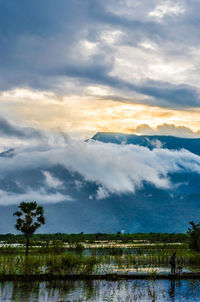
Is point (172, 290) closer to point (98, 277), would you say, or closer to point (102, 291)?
point (102, 291)

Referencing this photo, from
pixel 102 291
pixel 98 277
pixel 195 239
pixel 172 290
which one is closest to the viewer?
pixel 102 291

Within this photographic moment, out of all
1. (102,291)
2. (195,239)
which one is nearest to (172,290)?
(102,291)

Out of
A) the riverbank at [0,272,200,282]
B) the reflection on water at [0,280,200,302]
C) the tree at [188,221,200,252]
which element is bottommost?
the reflection on water at [0,280,200,302]

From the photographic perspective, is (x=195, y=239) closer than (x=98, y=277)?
No

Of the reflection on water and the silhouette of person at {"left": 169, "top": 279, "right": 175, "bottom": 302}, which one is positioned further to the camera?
the silhouette of person at {"left": 169, "top": 279, "right": 175, "bottom": 302}

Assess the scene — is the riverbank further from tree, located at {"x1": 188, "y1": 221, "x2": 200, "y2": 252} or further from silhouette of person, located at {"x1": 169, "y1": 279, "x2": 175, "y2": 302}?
tree, located at {"x1": 188, "y1": 221, "x2": 200, "y2": 252}

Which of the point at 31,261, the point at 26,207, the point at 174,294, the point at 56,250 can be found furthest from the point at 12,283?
the point at 56,250

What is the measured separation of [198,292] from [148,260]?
18607 mm

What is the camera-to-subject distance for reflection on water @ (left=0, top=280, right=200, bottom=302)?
28.9 m

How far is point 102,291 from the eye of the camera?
105ft

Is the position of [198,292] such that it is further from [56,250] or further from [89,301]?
[56,250]

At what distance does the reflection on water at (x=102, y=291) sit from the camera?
2894cm

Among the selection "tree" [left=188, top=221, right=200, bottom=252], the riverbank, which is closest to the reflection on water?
the riverbank

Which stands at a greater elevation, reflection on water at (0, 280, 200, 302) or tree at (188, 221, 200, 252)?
tree at (188, 221, 200, 252)
